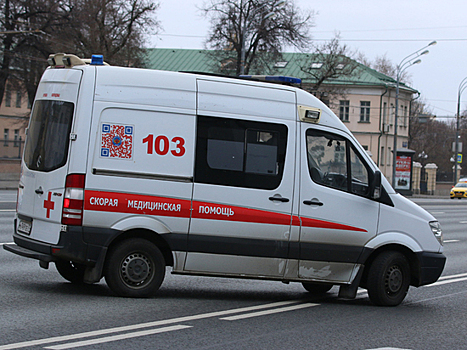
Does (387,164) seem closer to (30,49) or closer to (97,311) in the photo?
(30,49)

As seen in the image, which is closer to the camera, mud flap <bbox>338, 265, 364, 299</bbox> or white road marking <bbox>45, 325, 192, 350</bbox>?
white road marking <bbox>45, 325, 192, 350</bbox>

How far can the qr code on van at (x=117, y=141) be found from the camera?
275 inches

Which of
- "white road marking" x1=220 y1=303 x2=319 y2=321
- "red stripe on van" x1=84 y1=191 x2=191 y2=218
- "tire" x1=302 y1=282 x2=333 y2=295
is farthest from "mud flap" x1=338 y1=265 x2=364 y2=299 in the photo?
"red stripe on van" x1=84 y1=191 x2=191 y2=218

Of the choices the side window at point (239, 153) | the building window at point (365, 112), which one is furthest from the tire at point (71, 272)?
the building window at point (365, 112)

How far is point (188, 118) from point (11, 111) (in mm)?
66483

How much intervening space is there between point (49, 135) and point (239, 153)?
6.71 ft

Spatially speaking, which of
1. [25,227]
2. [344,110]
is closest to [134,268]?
[25,227]

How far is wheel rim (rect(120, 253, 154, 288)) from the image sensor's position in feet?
23.2

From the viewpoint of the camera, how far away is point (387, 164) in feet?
206

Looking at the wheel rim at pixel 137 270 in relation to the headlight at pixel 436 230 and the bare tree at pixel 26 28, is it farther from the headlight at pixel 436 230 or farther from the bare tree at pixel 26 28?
the bare tree at pixel 26 28

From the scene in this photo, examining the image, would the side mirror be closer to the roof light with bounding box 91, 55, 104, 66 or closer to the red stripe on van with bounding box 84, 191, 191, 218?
the red stripe on van with bounding box 84, 191, 191, 218

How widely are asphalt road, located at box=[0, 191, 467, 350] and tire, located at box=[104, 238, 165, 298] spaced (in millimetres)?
123

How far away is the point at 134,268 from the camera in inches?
280

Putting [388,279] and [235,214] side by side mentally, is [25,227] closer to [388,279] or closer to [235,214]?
[235,214]
